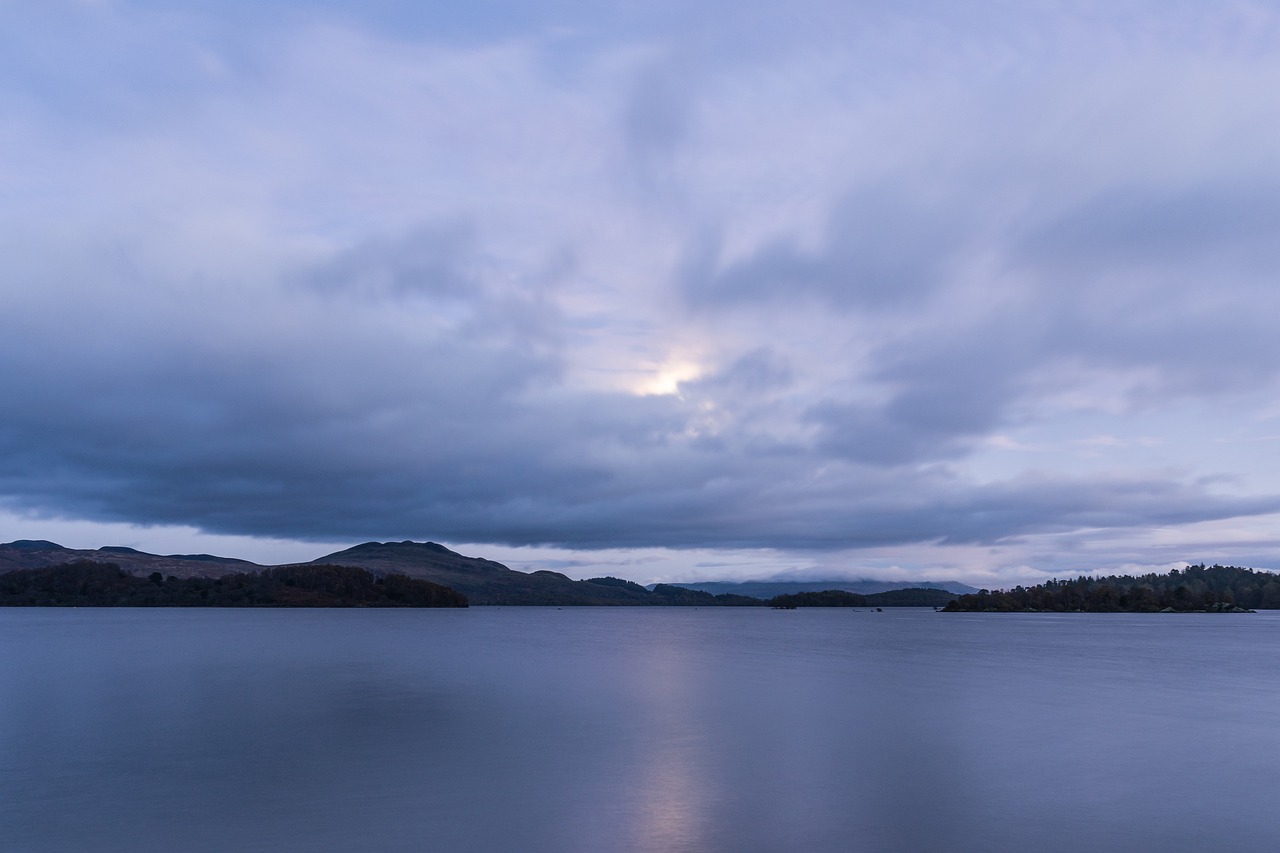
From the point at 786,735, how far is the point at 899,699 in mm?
12072

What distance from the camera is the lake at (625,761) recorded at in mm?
16141

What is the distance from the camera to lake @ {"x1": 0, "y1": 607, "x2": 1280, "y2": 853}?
635 inches

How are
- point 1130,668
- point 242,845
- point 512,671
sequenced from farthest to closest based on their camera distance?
1. point 1130,668
2. point 512,671
3. point 242,845

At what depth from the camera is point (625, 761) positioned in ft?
76.1

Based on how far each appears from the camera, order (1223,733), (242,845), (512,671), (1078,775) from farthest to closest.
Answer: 1. (512,671)
2. (1223,733)
3. (1078,775)
4. (242,845)

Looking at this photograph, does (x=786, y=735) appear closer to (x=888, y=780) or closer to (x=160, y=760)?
(x=888, y=780)

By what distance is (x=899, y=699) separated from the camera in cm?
3747

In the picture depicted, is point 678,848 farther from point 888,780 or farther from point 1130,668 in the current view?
point 1130,668

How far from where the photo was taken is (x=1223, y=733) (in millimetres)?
29438

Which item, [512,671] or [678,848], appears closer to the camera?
[678,848]

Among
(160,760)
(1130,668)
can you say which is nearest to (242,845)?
(160,760)

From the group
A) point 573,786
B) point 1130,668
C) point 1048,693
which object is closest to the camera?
point 573,786

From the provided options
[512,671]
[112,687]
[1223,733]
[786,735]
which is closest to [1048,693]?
[1223,733]

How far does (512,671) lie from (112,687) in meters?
20.3
